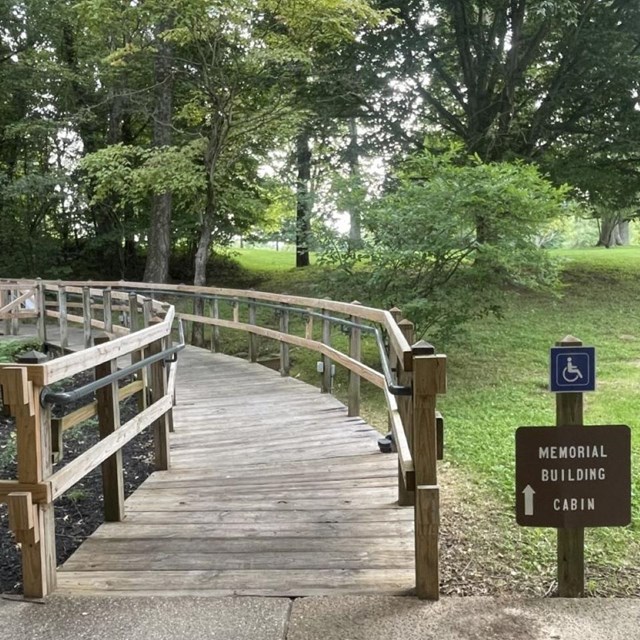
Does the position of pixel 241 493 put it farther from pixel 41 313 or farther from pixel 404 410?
pixel 41 313

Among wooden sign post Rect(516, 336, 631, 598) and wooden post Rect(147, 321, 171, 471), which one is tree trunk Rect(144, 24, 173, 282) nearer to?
wooden post Rect(147, 321, 171, 471)

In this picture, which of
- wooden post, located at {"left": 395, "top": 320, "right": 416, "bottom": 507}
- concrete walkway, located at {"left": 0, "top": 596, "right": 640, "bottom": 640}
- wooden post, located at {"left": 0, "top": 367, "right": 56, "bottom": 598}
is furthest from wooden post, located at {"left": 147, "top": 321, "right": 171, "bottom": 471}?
concrete walkway, located at {"left": 0, "top": 596, "right": 640, "bottom": 640}

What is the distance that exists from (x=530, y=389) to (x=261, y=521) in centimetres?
486

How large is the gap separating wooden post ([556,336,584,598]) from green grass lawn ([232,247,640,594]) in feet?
1.43

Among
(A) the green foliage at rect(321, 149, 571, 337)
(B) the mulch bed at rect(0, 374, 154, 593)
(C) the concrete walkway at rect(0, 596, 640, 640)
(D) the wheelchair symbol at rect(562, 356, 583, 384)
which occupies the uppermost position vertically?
(A) the green foliage at rect(321, 149, 571, 337)

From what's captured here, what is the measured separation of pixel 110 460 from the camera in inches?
151

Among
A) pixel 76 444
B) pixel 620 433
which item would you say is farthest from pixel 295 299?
pixel 620 433

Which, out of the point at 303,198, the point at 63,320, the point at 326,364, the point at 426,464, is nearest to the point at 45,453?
the point at 426,464

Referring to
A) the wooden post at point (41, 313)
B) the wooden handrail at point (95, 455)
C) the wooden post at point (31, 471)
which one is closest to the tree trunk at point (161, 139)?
the wooden post at point (41, 313)

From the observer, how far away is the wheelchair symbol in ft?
9.00

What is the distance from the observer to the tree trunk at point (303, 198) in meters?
8.92

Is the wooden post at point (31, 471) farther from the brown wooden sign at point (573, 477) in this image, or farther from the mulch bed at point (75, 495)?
the brown wooden sign at point (573, 477)

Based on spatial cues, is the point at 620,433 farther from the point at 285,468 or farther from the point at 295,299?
the point at 295,299

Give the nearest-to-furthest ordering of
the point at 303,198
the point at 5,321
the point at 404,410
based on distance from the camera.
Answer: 1. the point at 404,410
2. the point at 303,198
3. the point at 5,321
